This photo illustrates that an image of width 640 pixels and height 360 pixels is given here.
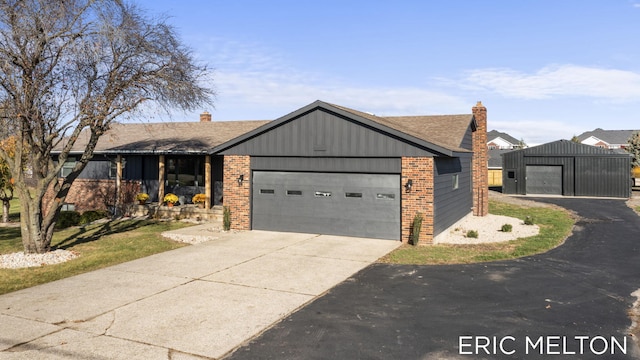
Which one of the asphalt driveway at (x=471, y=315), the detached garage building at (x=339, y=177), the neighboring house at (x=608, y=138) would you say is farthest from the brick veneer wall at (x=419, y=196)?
the neighboring house at (x=608, y=138)

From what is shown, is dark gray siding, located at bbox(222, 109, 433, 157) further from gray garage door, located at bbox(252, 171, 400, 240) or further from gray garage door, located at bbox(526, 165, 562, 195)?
gray garage door, located at bbox(526, 165, 562, 195)

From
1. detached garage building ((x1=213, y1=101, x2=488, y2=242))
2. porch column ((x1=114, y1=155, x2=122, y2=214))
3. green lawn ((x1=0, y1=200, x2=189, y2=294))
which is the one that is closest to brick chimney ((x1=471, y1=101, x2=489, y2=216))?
detached garage building ((x1=213, y1=101, x2=488, y2=242))

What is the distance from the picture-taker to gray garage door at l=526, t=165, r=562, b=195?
35500mm

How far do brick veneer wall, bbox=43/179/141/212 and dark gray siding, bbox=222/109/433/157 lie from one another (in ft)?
30.3

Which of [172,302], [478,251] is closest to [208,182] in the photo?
[172,302]

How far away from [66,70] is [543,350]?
14.2m

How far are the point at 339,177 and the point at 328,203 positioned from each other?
108cm

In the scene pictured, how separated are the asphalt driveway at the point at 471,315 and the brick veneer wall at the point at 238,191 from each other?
758 centimetres

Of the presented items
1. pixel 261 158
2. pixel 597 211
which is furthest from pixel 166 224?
pixel 597 211

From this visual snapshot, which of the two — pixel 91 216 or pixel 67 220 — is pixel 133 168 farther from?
pixel 67 220

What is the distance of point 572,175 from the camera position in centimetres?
3475

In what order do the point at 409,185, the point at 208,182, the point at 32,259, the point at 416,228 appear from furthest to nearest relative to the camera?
the point at 208,182 < the point at 409,185 < the point at 416,228 < the point at 32,259

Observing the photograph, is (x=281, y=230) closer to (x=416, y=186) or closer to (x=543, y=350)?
Answer: (x=416, y=186)

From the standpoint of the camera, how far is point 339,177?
52.3ft
